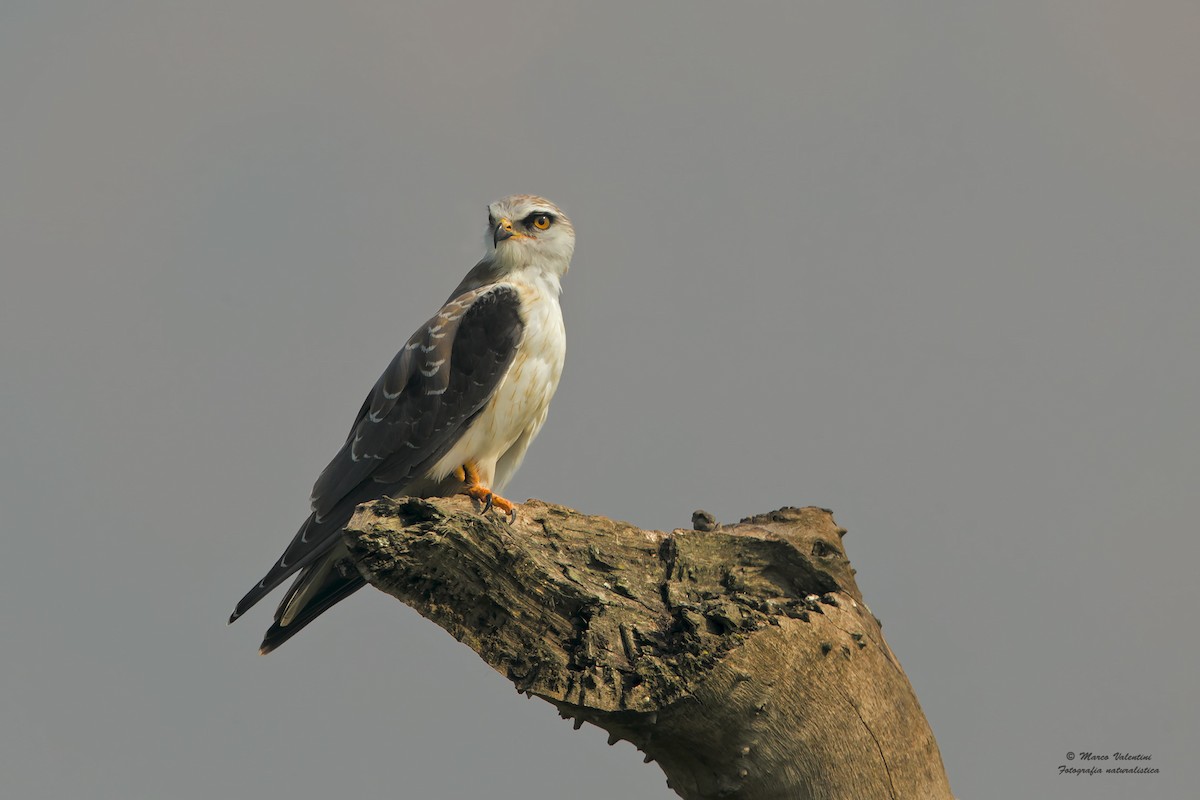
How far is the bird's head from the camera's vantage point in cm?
923

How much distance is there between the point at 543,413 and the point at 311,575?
6.90 ft

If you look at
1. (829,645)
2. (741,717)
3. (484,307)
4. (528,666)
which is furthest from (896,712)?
(484,307)

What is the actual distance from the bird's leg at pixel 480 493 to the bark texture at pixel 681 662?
2.02 feet

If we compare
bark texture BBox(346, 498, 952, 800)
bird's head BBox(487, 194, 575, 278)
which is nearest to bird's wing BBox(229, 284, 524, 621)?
bird's head BBox(487, 194, 575, 278)

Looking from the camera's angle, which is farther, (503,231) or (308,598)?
(503,231)

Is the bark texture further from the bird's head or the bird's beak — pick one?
the bird's beak

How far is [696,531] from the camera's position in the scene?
7.37m

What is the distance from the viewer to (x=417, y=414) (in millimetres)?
8242

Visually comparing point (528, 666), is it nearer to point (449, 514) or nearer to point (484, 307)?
point (449, 514)

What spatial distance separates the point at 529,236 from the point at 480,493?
2276 mm

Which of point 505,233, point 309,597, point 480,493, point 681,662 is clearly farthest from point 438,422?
point 681,662

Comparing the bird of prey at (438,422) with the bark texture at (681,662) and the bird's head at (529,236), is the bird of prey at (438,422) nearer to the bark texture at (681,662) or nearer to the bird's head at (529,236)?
the bird's head at (529,236)

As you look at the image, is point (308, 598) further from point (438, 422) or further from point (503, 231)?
point (503, 231)

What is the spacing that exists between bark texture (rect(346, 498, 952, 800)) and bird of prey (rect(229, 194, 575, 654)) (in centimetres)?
130
